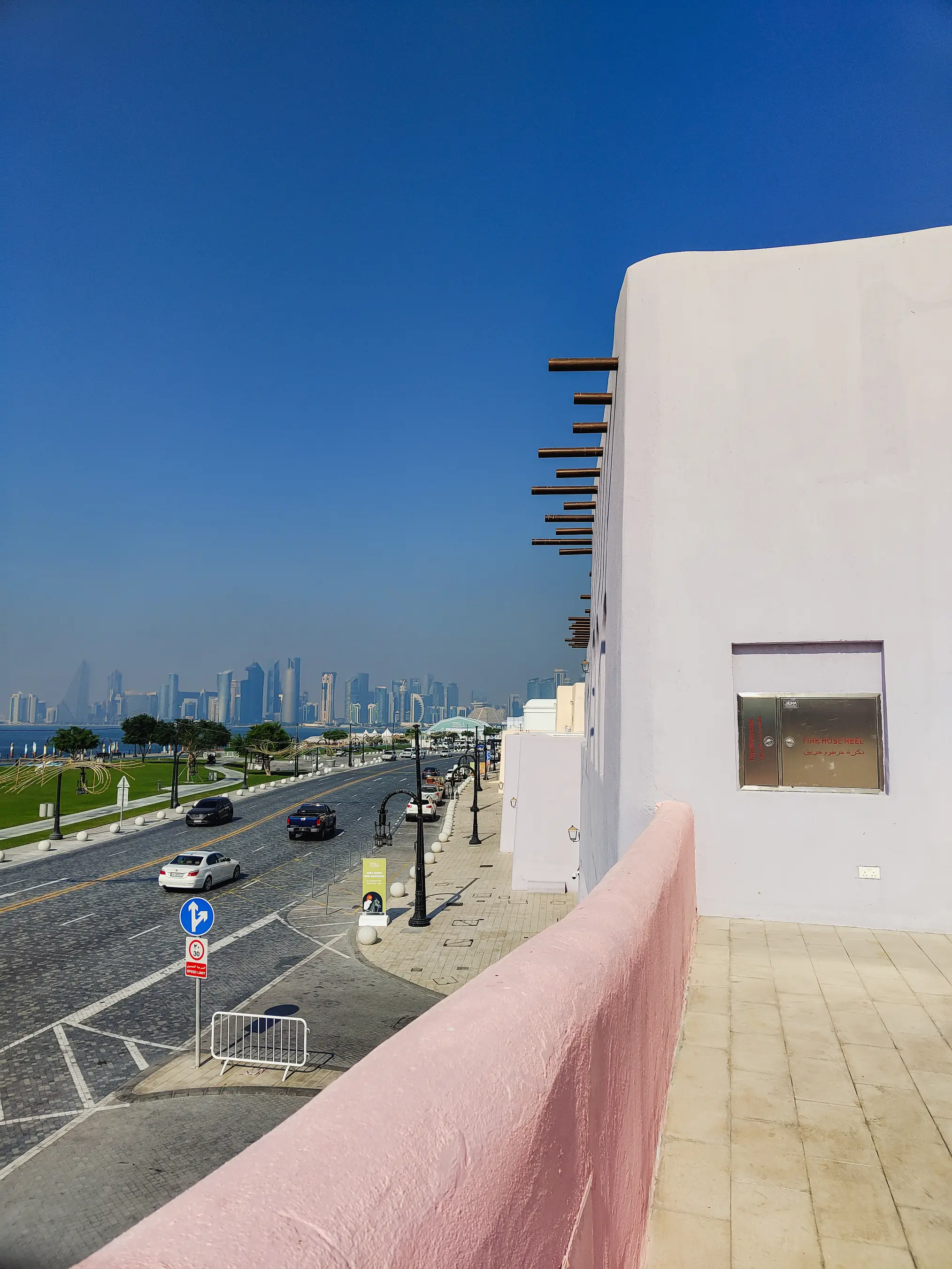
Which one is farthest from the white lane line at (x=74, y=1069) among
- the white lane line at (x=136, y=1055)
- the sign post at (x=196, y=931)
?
the sign post at (x=196, y=931)

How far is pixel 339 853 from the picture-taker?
107 feet

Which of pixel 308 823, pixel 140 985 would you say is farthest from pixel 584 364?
pixel 308 823

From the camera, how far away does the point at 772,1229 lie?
3.00m

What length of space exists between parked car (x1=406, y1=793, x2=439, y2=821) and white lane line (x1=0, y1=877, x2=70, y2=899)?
62.4 feet

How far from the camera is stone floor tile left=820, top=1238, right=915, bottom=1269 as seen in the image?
9.23 feet

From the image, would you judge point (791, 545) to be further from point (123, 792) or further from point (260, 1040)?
point (123, 792)

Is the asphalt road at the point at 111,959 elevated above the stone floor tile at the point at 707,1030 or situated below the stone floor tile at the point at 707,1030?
below

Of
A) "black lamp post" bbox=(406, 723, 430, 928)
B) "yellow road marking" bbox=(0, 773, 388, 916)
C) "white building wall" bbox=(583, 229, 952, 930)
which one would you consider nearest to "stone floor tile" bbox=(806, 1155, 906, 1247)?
"white building wall" bbox=(583, 229, 952, 930)

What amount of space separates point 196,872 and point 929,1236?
2437 centimetres

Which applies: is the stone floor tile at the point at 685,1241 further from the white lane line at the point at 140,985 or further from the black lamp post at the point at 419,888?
the black lamp post at the point at 419,888

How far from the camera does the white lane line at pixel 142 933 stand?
19.4 m

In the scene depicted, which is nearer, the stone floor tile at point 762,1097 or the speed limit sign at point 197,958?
the stone floor tile at point 762,1097

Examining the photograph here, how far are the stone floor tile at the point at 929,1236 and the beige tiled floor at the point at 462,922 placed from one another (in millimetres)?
9605

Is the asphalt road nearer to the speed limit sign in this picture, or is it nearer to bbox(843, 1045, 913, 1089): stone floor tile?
the speed limit sign
